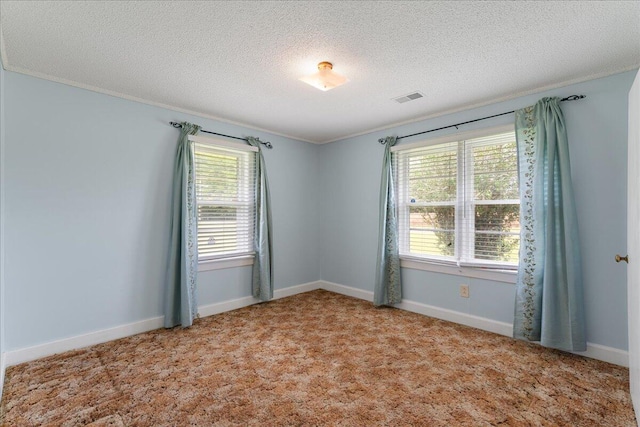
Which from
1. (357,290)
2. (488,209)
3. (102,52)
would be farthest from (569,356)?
(102,52)

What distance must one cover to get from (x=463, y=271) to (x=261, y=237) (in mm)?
2403

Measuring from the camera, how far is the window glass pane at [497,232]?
303 cm

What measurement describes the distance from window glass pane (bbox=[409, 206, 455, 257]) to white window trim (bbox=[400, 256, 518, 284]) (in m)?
0.12

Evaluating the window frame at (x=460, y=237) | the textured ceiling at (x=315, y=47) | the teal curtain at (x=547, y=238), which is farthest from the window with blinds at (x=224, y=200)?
the teal curtain at (x=547, y=238)

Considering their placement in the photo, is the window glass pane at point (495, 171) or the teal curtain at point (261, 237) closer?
the window glass pane at point (495, 171)

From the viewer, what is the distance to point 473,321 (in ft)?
10.6

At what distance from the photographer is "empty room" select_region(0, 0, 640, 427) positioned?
1882 millimetres

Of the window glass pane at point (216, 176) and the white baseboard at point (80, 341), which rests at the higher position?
the window glass pane at point (216, 176)

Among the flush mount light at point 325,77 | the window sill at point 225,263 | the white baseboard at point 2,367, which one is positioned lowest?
the white baseboard at point 2,367

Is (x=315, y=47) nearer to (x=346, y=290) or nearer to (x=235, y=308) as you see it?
(x=235, y=308)

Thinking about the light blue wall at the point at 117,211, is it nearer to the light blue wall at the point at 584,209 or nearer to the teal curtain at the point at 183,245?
the light blue wall at the point at 584,209

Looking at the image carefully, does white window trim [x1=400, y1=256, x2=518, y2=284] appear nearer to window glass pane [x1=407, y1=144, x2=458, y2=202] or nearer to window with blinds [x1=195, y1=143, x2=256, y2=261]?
window glass pane [x1=407, y1=144, x2=458, y2=202]

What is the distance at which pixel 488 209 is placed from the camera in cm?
321

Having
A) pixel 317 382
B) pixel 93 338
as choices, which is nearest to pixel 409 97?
pixel 317 382
